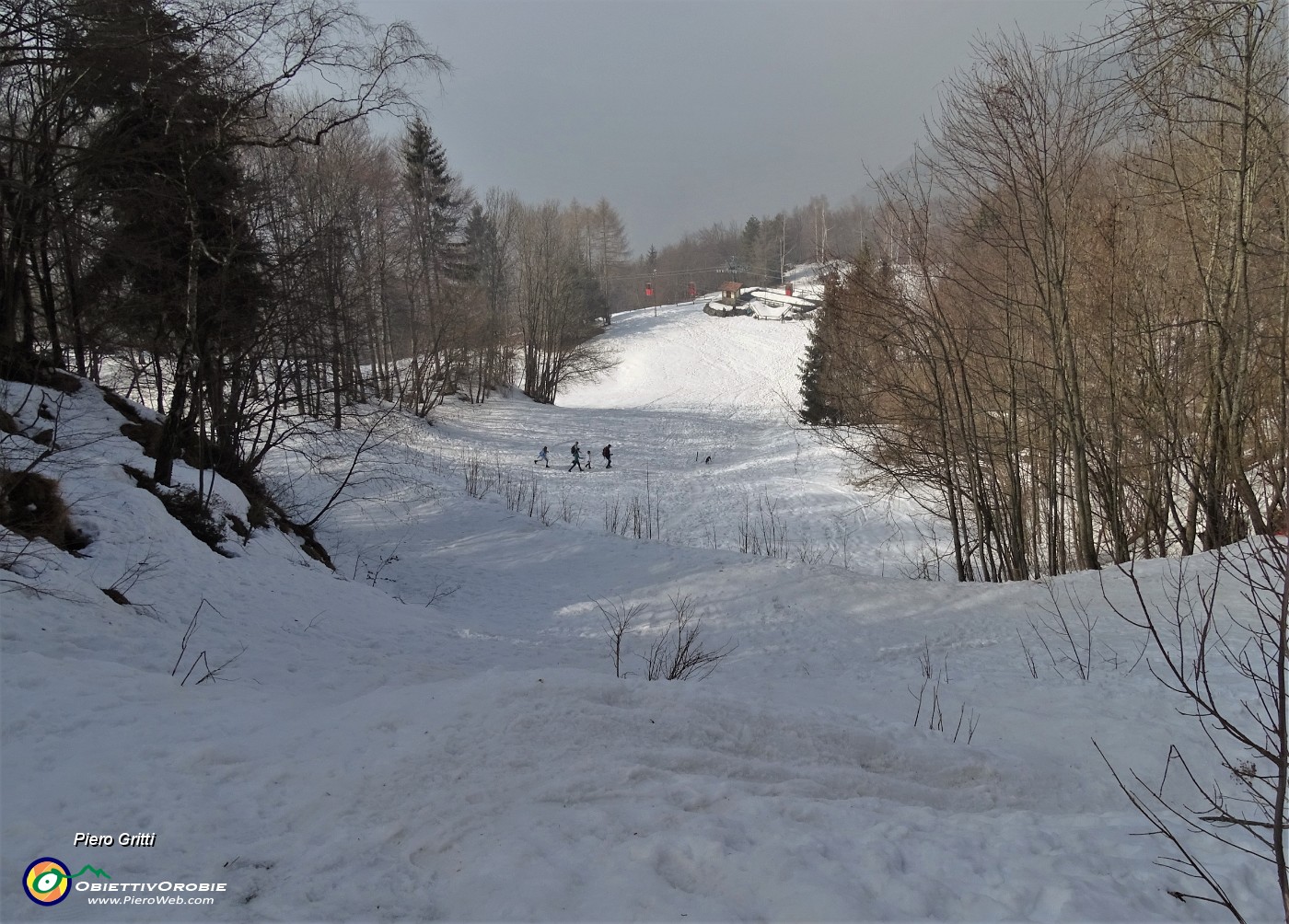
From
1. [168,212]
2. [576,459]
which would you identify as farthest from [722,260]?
[168,212]

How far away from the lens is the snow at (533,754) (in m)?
2.60

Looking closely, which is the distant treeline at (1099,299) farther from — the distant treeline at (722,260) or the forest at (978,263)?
the distant treeline at (722,260)

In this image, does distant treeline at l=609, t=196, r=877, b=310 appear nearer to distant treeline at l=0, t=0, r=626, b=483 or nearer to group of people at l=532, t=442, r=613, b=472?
group of people at l=532, t=442, r=613, b=472

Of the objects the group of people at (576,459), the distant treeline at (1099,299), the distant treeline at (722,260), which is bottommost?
the group of people at (576,459)

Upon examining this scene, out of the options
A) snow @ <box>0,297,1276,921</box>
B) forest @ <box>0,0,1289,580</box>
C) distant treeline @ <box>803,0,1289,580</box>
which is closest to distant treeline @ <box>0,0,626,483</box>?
forest @ <box>0,0,1289,580</box>

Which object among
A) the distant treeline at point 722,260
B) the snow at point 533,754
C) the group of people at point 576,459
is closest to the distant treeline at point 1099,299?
the snow at point 533,754

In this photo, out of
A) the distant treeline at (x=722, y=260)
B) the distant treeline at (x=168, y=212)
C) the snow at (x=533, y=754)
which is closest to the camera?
the snow at (x=533, y=754)

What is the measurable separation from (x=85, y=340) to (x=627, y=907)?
14.4 metres

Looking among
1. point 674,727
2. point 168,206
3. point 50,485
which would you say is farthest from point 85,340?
point 674,727

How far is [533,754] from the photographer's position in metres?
3.53

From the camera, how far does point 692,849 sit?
2.80 metres

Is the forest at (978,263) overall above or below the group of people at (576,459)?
above

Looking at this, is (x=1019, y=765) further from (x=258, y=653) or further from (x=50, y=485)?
(x=50, y=485)

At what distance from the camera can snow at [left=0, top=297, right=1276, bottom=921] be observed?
102 inches
